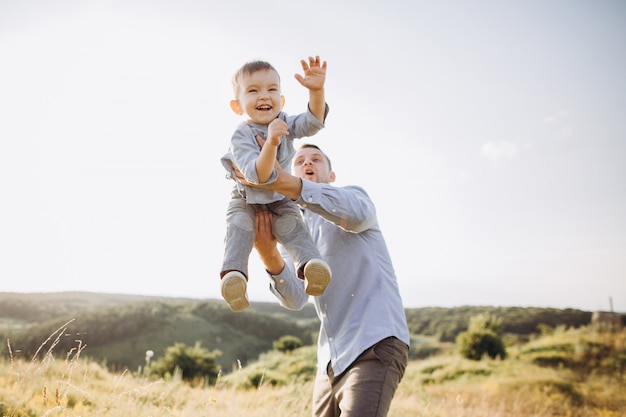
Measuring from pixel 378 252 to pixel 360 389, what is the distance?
887 millimetres

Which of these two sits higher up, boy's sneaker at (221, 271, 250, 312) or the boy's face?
the boy's face

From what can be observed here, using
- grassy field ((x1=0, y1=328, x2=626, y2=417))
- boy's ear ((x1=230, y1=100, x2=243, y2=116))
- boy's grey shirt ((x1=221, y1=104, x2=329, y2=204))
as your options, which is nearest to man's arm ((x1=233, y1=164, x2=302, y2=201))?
boy's grey shirt ((x1=221, y1=104, x2=329, y2=204))

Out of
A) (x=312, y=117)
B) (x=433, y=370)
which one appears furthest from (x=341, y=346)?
(x=433, y=370)

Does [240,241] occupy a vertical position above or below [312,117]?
below

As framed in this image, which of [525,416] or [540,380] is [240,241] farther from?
[540,380]

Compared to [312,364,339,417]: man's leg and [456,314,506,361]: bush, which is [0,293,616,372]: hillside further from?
[312,364,339,417]: man's leg

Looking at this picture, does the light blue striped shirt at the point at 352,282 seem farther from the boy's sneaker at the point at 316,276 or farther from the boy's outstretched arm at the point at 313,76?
the boy's outstretched arm at the point at 313,76

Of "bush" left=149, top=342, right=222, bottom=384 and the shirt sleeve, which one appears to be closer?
the shirt sleeve

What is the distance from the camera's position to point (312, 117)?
3.01 meters

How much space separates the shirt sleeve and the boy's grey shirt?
374mm

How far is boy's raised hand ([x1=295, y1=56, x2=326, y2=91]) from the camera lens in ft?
9.48

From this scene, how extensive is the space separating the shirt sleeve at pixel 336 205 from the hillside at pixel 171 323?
1608cm

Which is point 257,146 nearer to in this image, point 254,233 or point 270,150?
point 270,150

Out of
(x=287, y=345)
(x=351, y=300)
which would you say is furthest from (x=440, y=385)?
(x=351, y=300)
